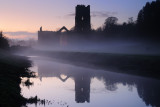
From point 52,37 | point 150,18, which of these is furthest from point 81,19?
point 150,18

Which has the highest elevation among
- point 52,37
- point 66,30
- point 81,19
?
point 81,19

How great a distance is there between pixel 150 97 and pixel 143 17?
5007 cm

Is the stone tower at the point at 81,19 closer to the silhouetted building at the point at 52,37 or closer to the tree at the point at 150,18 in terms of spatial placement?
the silhouetted building at the point at 52,37

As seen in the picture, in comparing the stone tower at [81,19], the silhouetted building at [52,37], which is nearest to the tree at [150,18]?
the stone tower at [81,19]

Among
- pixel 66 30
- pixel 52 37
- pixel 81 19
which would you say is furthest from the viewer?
pixel 52 37

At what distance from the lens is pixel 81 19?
10338 cm

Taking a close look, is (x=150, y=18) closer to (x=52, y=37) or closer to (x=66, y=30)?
(x=66, y=30)

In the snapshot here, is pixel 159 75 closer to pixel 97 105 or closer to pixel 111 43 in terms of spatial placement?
pixel 97 105

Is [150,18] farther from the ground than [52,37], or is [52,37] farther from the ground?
[150,18]

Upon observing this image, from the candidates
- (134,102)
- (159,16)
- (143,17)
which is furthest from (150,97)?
(143,17)

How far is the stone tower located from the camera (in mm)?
102562

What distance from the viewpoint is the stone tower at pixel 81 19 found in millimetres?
102562

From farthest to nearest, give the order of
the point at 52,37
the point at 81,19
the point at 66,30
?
1. the point at 52,37
2. the point at 66,30
3. the point at 81,19

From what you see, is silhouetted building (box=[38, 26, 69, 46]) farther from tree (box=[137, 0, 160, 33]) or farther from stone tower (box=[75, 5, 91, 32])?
tree (box=[137, 0, 160, 33])
